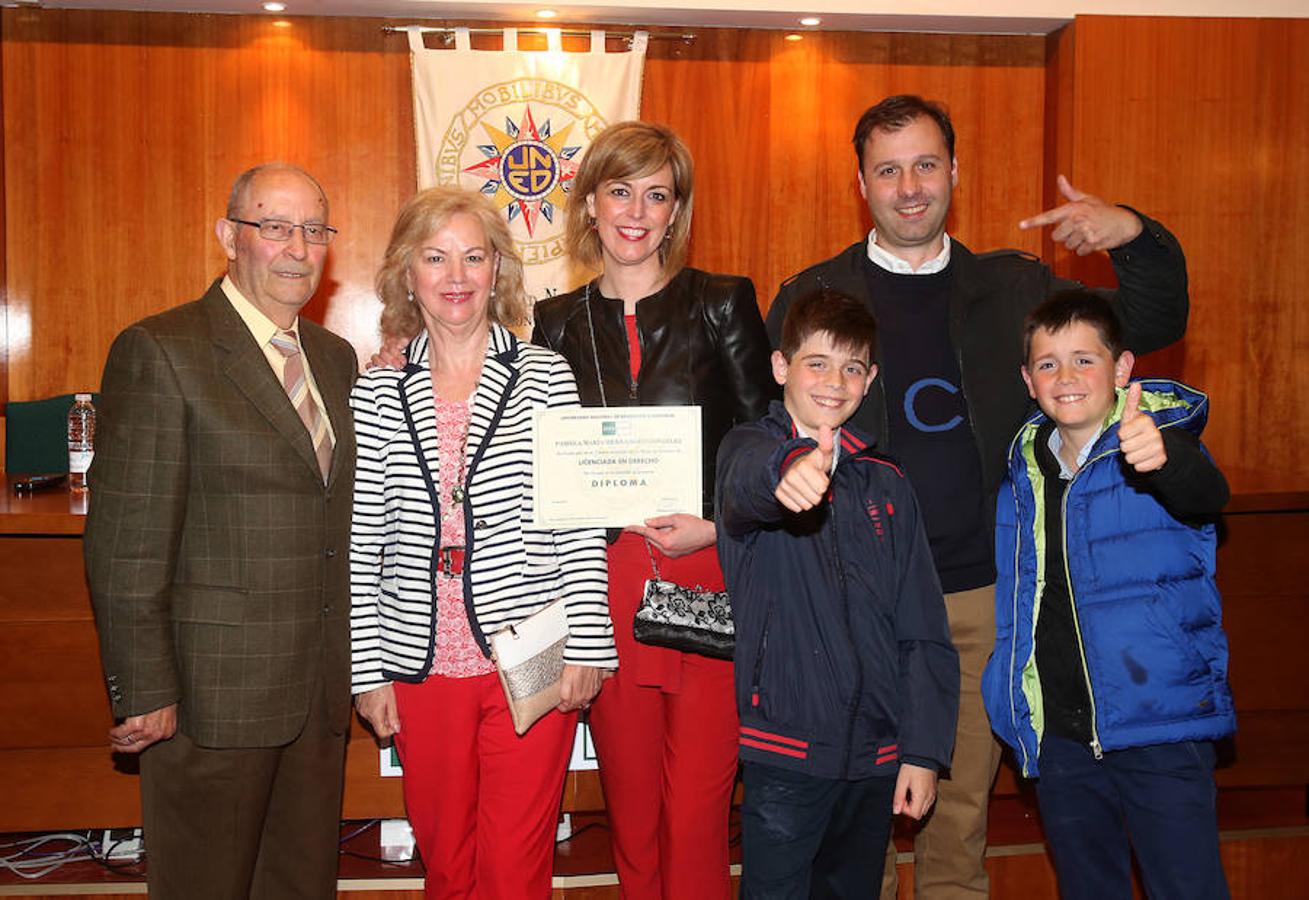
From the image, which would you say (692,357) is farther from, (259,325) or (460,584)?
(259,325)

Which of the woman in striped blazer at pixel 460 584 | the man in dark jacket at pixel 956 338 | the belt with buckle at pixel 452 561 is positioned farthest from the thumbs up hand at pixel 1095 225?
the belt with buckle at pixel 452 561

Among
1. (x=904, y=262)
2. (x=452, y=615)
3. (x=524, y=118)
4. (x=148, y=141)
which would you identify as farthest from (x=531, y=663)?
(x=148, y=141)

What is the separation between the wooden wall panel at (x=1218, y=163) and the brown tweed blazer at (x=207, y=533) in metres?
4.45

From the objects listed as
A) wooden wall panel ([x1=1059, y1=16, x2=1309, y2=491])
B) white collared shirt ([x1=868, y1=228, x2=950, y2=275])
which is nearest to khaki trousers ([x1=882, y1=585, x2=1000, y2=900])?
white collared shirt ([x1=868, y1=228, x2=950, y2=275])

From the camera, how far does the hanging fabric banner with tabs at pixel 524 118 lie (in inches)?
218

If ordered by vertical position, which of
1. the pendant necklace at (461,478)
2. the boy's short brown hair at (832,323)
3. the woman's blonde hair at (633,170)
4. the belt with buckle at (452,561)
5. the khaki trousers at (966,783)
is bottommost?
the khaki trousers at (966,783)

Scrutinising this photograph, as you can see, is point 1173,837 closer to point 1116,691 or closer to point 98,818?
point 1116,691

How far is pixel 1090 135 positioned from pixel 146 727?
5.00 m

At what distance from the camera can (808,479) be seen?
6.29 feet

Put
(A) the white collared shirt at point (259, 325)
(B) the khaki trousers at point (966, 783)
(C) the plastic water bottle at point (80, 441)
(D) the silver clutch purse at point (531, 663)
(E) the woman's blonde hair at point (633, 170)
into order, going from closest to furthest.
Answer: (D) the silver clutch purse at point (531, 663) → (A) the white collared shirt at point (259, 325) → (E) the woman's blonde hair at point (633, 170) → (B) the khaki trousers at point (966, 783) → (C) the plastic water bottle at point (80, 441)

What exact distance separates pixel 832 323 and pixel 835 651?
26.8 inches

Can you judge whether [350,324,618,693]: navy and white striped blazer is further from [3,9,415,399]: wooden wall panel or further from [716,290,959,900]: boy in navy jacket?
[3,9,415,399]: wooden wall panel

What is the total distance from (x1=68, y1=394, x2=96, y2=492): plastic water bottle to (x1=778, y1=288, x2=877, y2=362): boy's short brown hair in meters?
2.56

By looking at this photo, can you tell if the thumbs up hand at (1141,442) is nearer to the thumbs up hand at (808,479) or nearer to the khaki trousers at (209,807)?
the thumbs up hand at (808,479)
